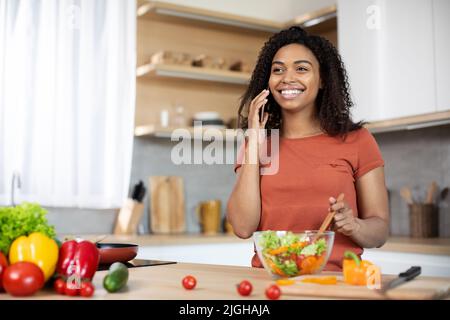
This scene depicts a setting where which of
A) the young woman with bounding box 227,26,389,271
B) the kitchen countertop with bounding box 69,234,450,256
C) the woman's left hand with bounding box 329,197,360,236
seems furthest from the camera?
the kitchen countertop with bounding box 69,234,450,256

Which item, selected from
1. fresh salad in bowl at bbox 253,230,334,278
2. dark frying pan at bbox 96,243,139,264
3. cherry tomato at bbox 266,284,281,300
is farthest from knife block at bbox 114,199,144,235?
cherry tomato at bbox 266,284,281,300

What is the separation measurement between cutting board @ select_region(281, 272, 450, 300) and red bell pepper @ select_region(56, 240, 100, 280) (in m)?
0.41

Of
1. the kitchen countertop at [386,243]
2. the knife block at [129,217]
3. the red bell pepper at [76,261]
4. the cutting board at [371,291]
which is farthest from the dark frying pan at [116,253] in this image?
the knife block at [129,217]

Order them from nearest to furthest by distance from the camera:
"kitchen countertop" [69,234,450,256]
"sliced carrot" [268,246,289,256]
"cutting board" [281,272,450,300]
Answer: "cutting board" [281,272,450,300] → "sliced carrot" [268,246,289,256] → "kitchen countertop" [69,234,450,256]

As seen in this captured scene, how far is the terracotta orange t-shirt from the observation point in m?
1.91

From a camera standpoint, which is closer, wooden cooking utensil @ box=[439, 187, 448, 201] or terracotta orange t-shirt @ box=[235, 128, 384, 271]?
terracotta orange t-shirt @ box=[235, 128, 384, 271]

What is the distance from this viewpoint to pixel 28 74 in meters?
3.43

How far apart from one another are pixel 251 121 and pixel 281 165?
0.61 ft

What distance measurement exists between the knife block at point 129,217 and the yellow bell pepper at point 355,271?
2.53 metres

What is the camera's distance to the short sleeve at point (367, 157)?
1909mm

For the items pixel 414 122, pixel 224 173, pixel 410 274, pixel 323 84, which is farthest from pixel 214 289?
pixel 224 173

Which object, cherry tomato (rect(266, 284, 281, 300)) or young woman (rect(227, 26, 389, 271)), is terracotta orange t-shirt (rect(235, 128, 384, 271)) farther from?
cherry tomato (rect(266, 284, 281, 300))

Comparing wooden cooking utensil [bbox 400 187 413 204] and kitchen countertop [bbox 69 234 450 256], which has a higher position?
wooden cooking utensil [bbox 400 187 413 204]

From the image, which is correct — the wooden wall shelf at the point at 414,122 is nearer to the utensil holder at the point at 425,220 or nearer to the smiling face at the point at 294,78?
the utensil holder at the point at 425,220
